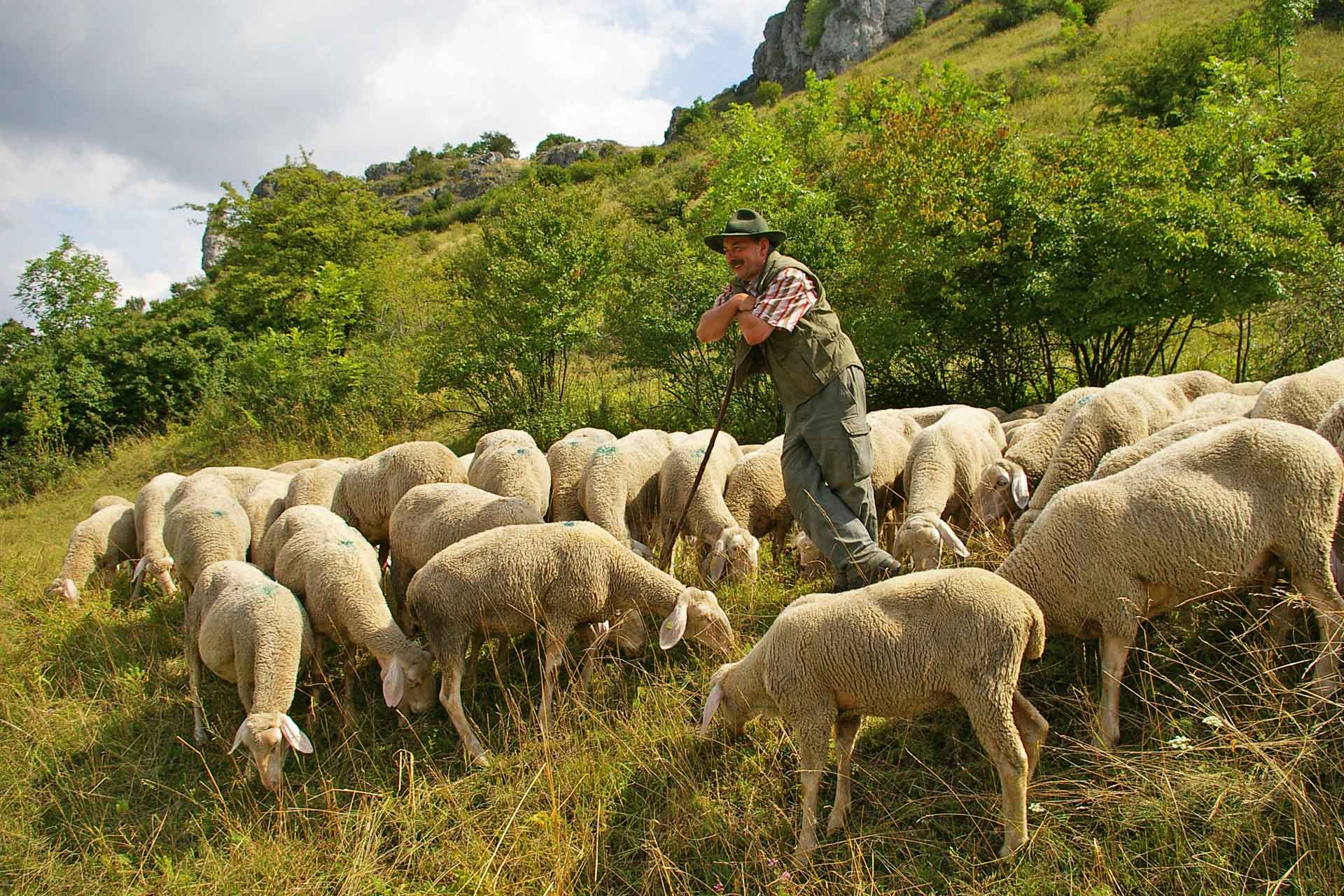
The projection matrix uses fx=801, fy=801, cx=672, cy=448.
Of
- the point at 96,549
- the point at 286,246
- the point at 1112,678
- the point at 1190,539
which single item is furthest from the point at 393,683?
the point at 286,246

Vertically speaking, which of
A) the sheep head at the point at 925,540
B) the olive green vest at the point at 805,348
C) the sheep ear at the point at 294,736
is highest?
the olive green vest at the point at 805,348

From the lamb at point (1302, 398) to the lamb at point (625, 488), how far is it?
4441mm

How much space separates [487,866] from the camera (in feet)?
12.7

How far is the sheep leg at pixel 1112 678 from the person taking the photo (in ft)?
12.6

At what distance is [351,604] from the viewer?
555 centimetres

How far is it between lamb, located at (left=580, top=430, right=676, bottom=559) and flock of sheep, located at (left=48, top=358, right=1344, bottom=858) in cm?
2

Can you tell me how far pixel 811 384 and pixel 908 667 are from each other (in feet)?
6.76

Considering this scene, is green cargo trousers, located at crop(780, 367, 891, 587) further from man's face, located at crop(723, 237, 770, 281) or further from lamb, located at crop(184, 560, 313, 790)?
lamb, located at crop(184, 560, 313, 790)

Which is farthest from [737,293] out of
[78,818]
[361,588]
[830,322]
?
[78,818]

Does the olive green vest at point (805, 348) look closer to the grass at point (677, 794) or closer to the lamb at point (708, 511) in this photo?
the lamb at point (708, 511)

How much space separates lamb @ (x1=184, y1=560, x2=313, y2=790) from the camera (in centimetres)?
472

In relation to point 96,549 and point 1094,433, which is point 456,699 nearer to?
point 1094,433

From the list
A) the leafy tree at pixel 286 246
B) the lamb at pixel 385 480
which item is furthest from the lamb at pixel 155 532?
the leafy tree at pixel 286 246

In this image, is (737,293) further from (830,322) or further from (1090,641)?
(1090,641)
